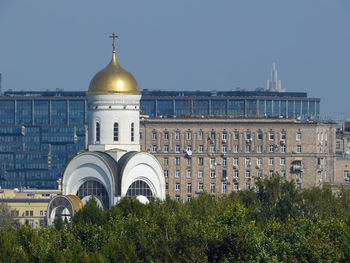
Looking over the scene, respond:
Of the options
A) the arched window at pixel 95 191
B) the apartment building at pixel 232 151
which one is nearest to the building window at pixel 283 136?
the apartment building at pixel 232 151

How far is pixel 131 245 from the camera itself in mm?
59906

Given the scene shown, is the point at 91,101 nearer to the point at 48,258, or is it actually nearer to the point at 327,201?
the point at 327,201

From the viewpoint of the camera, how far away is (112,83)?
84.4 m

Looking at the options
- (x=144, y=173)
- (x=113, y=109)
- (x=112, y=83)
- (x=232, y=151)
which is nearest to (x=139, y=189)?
(x=144, y=173)

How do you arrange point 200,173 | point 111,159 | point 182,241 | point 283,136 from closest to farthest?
point 182,241 < point 111,159 < point 283,136 < point 200,173

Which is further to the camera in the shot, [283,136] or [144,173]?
[283,136]

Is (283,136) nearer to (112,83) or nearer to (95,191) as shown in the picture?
(112,83)

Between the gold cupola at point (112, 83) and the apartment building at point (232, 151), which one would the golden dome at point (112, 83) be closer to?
the gold cupola at point (112, 83)

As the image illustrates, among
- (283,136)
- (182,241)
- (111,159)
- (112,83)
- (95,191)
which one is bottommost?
(182,241)

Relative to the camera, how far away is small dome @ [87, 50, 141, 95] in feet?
277

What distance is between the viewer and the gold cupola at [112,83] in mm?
84438

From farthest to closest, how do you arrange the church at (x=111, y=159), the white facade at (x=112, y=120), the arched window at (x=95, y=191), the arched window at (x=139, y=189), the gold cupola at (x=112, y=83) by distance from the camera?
the white facade at (x=112, y=120) < the gold cupola at (x=112, y=83) < the arched window at (x=139, y=189) < the arched window at (x=95, y=191) < the church at (x=111, y=159)

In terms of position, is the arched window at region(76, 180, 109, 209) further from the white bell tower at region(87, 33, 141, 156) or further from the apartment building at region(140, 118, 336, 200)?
the apartment building at region(140, 118, 336, 200)

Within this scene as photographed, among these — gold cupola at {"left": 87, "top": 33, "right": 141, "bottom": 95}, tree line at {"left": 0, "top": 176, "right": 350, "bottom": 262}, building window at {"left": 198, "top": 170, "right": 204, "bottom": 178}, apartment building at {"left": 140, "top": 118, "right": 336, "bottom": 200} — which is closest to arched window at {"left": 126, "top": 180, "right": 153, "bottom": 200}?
gold cupola at {"left": 87, "top": 33, "right": 141, "bottom": 95}
